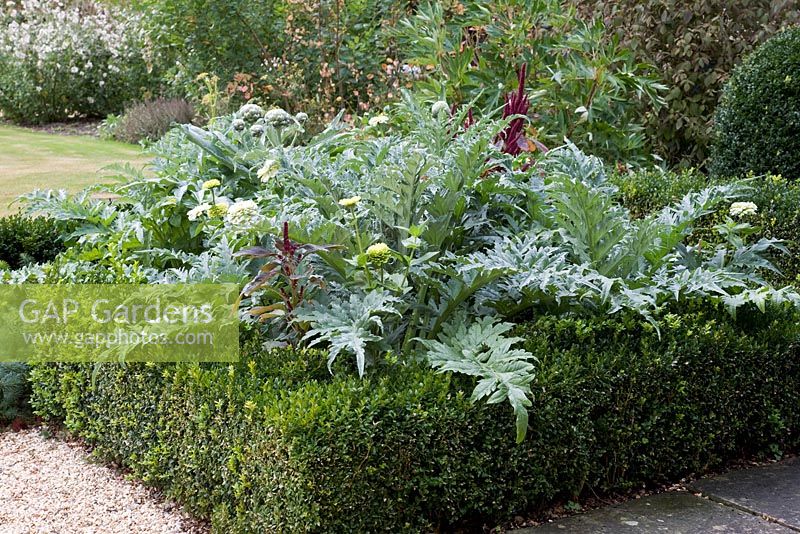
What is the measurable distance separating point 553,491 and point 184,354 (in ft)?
4.71

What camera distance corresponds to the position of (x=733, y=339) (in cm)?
350

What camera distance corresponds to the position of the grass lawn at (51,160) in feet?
28.2

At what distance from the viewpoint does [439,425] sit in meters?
2.88

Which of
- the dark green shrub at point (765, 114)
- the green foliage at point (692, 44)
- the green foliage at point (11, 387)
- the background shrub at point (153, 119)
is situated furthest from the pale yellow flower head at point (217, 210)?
the background shrub at point (153, 119)

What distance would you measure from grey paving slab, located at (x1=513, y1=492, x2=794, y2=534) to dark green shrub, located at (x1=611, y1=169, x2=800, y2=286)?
1.50 meters

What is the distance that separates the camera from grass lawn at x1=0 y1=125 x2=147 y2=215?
8.60 meters

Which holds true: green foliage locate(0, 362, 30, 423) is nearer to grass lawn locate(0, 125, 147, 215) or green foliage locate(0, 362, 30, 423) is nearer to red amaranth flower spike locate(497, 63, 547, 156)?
red amaranth flower spike locate(497, 63, 547, 156)

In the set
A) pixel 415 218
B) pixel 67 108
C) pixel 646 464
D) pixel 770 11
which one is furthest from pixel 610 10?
pixel 67 108

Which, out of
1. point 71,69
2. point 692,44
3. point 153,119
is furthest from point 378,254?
point 71,69

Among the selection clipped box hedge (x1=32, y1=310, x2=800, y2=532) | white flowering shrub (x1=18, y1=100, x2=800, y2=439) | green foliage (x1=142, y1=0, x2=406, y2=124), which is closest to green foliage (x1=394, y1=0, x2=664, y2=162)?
white flowering shrub (x1=18, y1=100, x2=800, y2=439)

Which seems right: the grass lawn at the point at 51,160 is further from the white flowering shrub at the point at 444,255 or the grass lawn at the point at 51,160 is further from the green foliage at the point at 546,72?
the white flowering shrub at the point at 444,255

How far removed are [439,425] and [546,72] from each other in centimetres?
432

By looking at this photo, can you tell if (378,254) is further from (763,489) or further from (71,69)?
(71,69)

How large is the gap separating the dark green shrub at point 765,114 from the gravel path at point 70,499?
4115 millimetres
